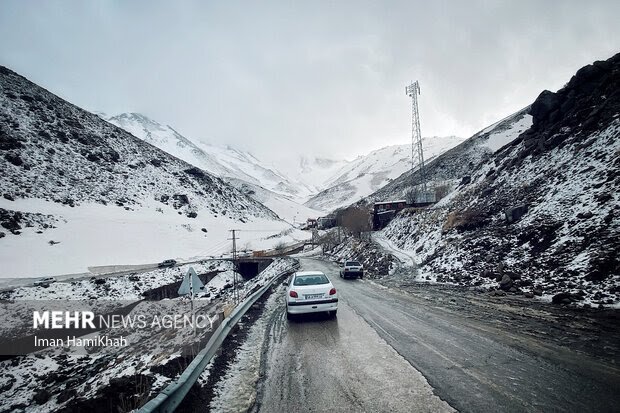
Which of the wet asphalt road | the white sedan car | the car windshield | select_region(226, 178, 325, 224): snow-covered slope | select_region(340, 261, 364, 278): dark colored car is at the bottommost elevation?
select_region(340, 261, 364, 278): dark colored car

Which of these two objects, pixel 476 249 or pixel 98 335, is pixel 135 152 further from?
pixel 476 249

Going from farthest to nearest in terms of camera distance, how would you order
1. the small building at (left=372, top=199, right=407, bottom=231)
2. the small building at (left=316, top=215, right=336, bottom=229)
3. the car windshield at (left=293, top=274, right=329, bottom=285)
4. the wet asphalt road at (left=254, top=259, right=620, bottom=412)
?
the small building at (left=316, top=215, right=336, bottom=229)
the small building at (left=372, top=199, right=407, bottom=231)
the car windshield at (left=293, top=274, right=329, bottom=285)
the wet asphalt road at (left=254, top=259, right=620, bottom=412)

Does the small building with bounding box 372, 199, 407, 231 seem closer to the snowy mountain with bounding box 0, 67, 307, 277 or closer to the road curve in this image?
the snowy mountain with bounding box 0, 67, 307, 277

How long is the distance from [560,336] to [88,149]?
61983 mm

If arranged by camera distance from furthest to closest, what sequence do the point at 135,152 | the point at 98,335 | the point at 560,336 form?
the point at 135,152 → the point at 98,335 → the point at 560,336

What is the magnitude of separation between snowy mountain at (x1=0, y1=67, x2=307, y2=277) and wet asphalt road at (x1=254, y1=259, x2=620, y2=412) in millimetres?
24645

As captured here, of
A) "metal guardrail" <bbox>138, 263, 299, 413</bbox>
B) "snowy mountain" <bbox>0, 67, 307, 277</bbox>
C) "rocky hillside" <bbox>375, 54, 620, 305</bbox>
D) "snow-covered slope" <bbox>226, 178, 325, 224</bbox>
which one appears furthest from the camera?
"snow-covered slope" <bbox>226, 178, 325, 224</bbox>

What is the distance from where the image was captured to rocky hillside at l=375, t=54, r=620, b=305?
12106 millimetres

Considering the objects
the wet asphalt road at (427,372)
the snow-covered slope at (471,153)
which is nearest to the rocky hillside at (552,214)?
the wet asphalt road at (427,372)

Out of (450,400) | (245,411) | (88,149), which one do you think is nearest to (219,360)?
(245,411)

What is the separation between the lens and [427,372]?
208 inches

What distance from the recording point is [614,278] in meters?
10.3

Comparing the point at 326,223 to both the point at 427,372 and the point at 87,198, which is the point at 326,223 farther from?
the point at 427,372

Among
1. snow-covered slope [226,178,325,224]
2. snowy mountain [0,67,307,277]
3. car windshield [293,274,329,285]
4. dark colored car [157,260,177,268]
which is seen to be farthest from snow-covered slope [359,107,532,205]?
car windshield [293,274,329,285]
